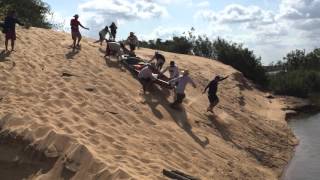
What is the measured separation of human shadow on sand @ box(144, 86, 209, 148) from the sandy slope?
0.15ft

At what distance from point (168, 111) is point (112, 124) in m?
3.69

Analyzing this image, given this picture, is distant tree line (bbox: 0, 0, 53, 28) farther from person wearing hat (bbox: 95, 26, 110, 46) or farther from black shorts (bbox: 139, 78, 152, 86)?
black shorts (bbox: 139, 78, 152, 86)

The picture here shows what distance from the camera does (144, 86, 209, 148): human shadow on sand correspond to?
16984 mm

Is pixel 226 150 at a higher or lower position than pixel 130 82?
lower

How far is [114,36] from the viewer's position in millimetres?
26766

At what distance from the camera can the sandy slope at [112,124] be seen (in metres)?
12.0

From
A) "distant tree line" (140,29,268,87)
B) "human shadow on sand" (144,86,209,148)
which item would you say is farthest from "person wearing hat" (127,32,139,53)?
"distant tree line" (140,29,268,87)

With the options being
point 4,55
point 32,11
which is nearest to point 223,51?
point 32,11

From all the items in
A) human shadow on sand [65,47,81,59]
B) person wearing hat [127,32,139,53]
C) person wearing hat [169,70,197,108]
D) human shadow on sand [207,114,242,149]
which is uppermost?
person wearing hat [127,32,139,53]

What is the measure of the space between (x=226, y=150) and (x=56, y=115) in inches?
221

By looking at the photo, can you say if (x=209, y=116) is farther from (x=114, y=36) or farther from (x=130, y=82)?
(x=114, y=36)

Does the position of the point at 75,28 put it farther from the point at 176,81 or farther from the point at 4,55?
the point at 176,81

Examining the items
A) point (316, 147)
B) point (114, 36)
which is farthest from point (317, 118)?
point (114, 36)

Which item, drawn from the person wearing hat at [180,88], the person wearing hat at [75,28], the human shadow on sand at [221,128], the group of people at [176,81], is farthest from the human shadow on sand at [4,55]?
the human shadow on sand at [221,128]
